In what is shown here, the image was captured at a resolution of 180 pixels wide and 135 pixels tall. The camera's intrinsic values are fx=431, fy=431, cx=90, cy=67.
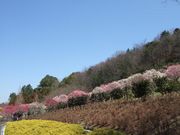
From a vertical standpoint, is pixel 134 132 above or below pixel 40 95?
below

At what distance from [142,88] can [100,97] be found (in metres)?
5.30

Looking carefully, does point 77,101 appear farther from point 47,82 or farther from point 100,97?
point 47,82

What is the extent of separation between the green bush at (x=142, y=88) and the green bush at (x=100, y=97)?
295 cm

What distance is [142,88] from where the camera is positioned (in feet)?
88.6

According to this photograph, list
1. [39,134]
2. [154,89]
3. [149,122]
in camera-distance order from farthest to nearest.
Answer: [154,89]
[39,134]
[149,122]

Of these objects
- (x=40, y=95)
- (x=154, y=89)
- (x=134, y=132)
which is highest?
(x=40, y=95)

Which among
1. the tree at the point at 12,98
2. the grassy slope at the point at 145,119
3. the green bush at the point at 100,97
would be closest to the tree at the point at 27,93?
the tree at the point at 12,98

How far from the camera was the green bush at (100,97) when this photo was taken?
100 ft

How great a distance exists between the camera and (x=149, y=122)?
14477 mm

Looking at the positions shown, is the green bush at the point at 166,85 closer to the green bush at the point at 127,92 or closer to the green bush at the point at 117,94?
the green bush at the point at 127,92

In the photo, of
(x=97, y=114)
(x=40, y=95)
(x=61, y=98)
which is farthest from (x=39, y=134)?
(x=40, y=95)

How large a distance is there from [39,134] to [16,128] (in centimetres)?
139

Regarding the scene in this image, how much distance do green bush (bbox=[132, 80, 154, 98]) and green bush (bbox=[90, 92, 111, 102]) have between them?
2.95m

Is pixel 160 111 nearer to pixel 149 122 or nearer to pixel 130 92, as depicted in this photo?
pixel 149 122
